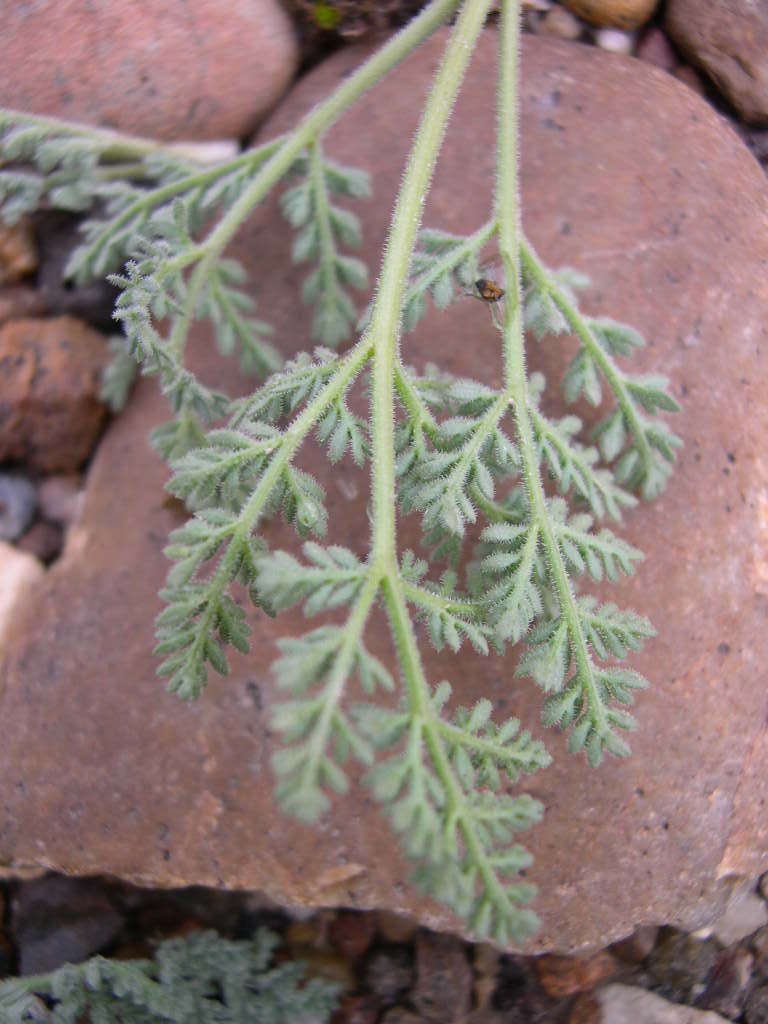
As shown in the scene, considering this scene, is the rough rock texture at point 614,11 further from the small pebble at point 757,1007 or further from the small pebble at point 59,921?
the small pebble at point 59,921

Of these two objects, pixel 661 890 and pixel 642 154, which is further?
pixel 642 154

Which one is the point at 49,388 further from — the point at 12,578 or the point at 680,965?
the point at 680,965

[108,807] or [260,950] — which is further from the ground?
[108,807]

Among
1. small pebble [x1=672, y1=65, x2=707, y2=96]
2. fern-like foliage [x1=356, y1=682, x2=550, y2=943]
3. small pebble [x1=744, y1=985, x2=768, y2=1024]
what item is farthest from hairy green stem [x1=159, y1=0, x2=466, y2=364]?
small pebble [x1=744, y1=985, x2=768, y2=1024]

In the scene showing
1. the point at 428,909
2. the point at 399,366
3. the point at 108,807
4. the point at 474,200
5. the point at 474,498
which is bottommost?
the point at 108,807

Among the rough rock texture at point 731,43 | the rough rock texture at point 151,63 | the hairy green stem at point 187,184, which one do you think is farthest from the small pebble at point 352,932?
the rough rock texture at point 731,43

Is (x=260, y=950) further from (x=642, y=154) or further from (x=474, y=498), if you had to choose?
(x=642, y=154)

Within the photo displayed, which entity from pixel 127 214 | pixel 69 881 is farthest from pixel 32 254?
pixel 69 881
